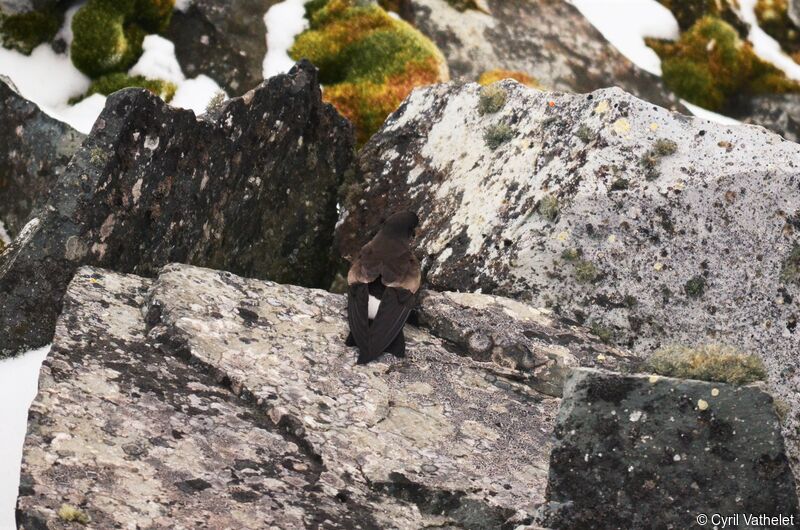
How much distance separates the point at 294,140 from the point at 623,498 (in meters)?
8.85

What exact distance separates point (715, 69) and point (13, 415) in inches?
752

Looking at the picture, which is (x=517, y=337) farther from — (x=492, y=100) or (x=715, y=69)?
(x=715, y=69)

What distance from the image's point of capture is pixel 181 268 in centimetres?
1162

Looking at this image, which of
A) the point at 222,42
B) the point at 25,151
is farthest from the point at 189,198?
the point at 222,42

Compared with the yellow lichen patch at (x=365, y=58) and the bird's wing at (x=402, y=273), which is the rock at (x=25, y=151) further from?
the bird's wing at (x=402, y=273)

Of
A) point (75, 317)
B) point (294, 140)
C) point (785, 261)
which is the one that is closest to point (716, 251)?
point (785, 261)

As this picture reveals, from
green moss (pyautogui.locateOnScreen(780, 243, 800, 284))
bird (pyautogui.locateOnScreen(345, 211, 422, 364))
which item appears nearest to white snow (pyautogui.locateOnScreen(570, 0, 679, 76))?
green moss (pyautogui.locateOnScreen(780, 243, 800, 284))

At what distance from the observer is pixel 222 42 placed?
2041 cm

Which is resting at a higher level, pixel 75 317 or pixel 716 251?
pixel 716 251

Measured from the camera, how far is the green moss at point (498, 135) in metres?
14.3

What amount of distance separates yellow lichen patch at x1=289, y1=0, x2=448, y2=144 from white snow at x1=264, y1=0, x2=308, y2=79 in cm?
18

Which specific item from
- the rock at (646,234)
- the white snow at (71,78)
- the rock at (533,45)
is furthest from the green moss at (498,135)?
the rock at (533,45)

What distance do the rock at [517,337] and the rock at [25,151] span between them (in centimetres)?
700

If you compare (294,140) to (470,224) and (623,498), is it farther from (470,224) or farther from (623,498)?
(623,498)
